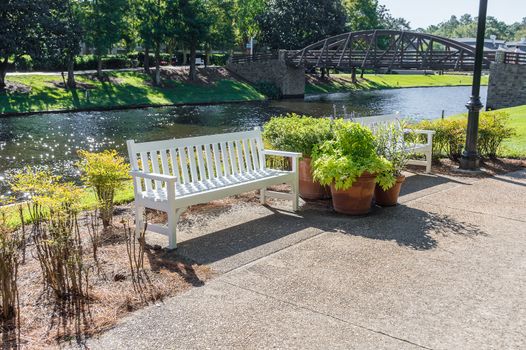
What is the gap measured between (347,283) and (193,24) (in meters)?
44.1

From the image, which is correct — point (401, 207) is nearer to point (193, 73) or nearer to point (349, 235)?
point (349, 235)

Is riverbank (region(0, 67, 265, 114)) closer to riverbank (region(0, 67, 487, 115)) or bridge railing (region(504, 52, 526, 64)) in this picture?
riverbank (region(0, 67, 487, 115))

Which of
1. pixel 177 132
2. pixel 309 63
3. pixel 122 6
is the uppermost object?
pixel 122 6

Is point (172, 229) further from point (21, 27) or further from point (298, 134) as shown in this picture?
point (21, 27)

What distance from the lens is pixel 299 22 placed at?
61.6m

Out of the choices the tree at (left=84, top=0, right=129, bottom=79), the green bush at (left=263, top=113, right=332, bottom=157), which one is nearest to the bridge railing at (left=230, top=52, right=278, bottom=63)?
the tree at (left=84, top=0, right=129, bottom=79)

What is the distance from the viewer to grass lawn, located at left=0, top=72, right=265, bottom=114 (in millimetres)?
34281

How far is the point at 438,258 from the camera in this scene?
575 centimetres

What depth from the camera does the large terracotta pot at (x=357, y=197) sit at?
726 cm

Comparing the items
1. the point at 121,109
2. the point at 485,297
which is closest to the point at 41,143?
the point at 121,109

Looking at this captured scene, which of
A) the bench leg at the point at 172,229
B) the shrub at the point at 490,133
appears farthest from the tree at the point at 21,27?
the bench leg at the point at 172,229

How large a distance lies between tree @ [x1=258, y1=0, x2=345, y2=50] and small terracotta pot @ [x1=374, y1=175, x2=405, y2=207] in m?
55.7

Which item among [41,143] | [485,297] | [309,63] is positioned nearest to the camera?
[485,297]

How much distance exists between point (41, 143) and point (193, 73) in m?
26.8
